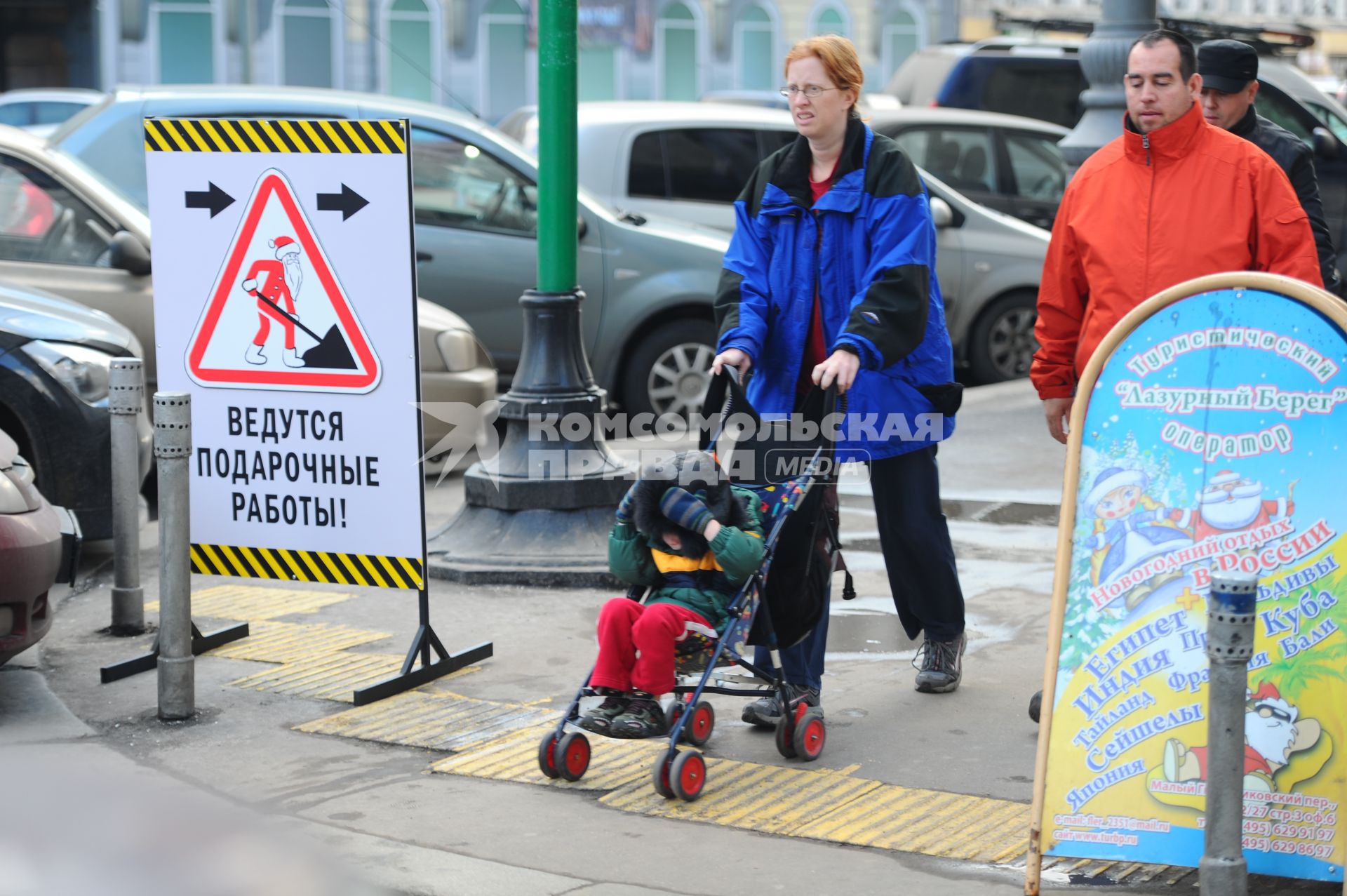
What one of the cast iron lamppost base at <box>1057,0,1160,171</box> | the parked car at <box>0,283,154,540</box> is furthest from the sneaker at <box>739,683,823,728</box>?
the cast iron lamppost base at <box>1057,0,1160,171</box>

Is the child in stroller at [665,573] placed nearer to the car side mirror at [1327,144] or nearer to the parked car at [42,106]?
the car side mirror at [1327,144]

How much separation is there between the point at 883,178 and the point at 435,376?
14.8ft

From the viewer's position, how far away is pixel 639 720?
466 cm

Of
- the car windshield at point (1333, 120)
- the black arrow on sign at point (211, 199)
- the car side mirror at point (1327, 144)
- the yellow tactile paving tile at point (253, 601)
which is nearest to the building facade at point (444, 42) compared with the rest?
the car windshield at point (1333, 120)

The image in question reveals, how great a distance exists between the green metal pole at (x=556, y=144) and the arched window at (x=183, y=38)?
107 feet

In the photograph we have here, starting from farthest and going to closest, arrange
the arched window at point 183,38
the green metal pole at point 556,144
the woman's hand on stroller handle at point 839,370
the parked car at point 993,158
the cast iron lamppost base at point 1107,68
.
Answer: the arched window at point 183,38
the parked car at point 993,158
the cast iron lamppost base at point 1107,68
the green metal pole at point 556,144
the woman's hand on stroller handle at point 839,370

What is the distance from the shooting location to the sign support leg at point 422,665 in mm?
5543

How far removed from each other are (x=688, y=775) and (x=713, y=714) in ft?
1.49

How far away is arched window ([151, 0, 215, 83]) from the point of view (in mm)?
37562

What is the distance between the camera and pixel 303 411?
18.8 feet

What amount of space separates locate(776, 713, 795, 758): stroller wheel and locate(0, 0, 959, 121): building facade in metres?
27.4

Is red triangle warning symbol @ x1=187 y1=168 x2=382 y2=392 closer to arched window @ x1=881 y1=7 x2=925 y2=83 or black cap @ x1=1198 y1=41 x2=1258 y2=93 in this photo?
black cap @ x1=1198 y1=41 x2=1258 y2=93

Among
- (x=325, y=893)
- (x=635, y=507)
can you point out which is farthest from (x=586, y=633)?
(x=325, y=893)

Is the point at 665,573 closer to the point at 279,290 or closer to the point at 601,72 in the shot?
the point at 279,290
